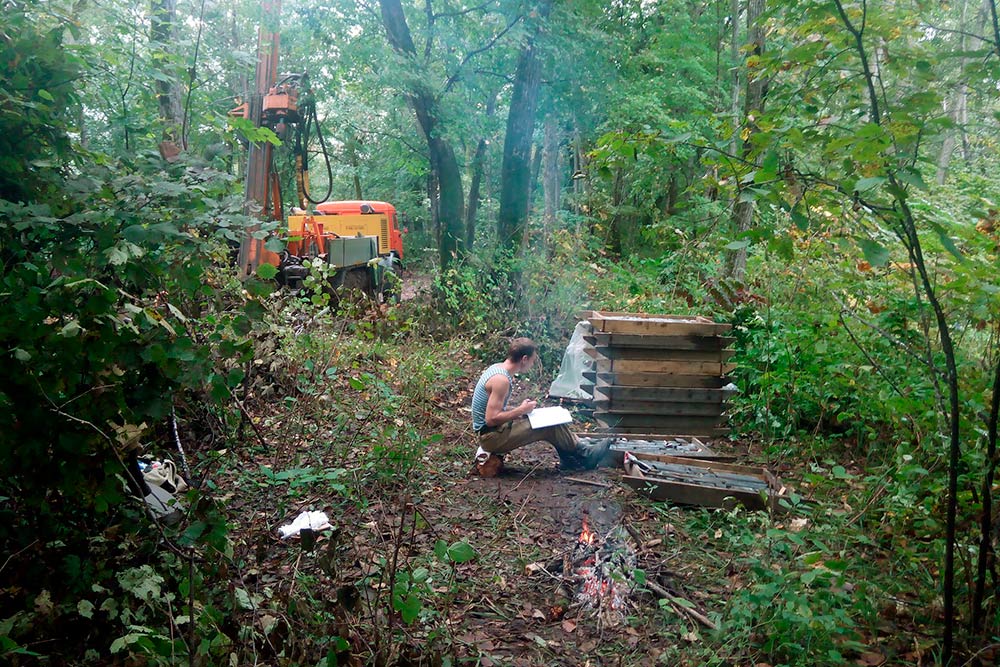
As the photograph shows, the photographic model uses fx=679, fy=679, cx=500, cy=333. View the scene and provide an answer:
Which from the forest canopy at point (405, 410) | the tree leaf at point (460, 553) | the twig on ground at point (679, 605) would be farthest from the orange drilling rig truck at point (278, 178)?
the tree leaf at point (460, 553)

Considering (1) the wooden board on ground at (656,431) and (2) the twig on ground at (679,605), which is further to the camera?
(1) the wooden board on ground at (656,431)

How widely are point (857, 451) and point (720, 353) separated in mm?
1538

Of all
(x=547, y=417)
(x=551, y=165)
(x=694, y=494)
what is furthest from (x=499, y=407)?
(x=551, y=165)

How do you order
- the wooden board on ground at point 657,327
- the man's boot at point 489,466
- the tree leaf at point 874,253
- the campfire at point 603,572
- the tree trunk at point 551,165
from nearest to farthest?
the tree leaf at point 874,253
the campfire at point 603,572
the man's boot at point 489,466
the wooden board on ground at point 657,327
the tree trunk at point 551,165

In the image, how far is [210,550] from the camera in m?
3.04

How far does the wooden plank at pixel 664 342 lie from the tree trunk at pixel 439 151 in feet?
16.5

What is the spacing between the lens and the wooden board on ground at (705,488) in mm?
5062

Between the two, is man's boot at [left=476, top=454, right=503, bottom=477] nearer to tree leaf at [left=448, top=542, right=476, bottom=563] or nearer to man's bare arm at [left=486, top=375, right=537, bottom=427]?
man's bare arm at [left=486, top=375, right=537, bottom=427]

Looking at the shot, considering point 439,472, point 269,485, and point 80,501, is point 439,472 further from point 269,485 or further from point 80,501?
point 80,501

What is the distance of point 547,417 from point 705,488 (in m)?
1.46

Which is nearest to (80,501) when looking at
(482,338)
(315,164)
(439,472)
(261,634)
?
(261,634)

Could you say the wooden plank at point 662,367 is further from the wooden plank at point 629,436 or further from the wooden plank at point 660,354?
the wooden plank at point 629,436

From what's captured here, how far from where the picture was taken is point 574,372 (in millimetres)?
7938

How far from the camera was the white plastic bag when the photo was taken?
7766 millimetres
